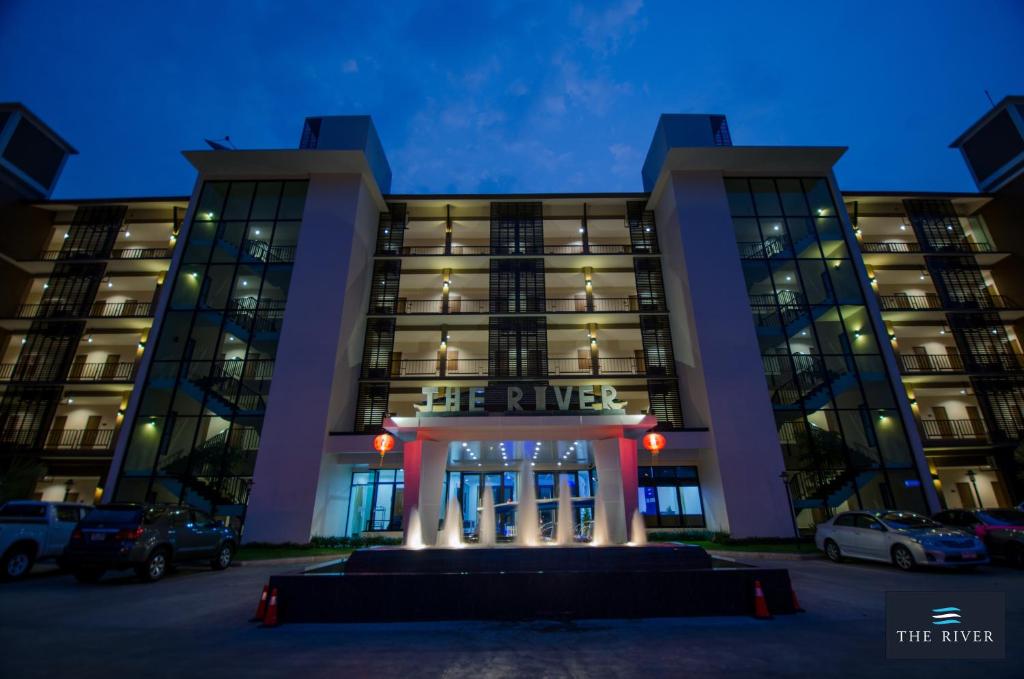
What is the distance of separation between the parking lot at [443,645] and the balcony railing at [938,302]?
22533 millimetres

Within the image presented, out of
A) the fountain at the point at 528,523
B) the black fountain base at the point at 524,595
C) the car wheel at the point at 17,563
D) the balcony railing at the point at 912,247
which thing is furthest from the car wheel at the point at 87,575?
the balcony railing at the point at 912,247

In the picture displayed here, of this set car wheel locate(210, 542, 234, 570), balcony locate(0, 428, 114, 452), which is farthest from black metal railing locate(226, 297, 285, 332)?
car wheel locate(210, 542, 234, 570)

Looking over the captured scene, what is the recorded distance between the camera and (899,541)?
11203 mm

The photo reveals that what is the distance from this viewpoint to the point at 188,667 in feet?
16.0

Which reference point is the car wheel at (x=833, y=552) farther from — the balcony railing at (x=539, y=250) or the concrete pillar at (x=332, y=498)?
the concrete pillar at (x=332, y=498)

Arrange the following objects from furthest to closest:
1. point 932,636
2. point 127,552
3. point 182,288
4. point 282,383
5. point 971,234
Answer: point 971,234 < point 182,288 < point 282,383 < point 127,552 < point 932,636

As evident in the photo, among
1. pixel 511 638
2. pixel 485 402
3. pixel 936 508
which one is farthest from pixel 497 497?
pixel 936 508

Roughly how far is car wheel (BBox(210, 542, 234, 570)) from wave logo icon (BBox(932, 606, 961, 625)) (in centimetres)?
1539

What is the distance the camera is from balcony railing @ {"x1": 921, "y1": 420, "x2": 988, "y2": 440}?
77.6ft

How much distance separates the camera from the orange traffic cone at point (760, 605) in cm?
670

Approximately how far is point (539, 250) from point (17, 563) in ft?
78.3

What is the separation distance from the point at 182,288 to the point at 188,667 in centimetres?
2378

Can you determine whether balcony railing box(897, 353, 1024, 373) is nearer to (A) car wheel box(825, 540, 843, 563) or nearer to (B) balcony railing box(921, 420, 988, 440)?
(B) balcony railing box(921, 420, 988, 440)

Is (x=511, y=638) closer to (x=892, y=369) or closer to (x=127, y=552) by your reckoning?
(x=127, y=552)
